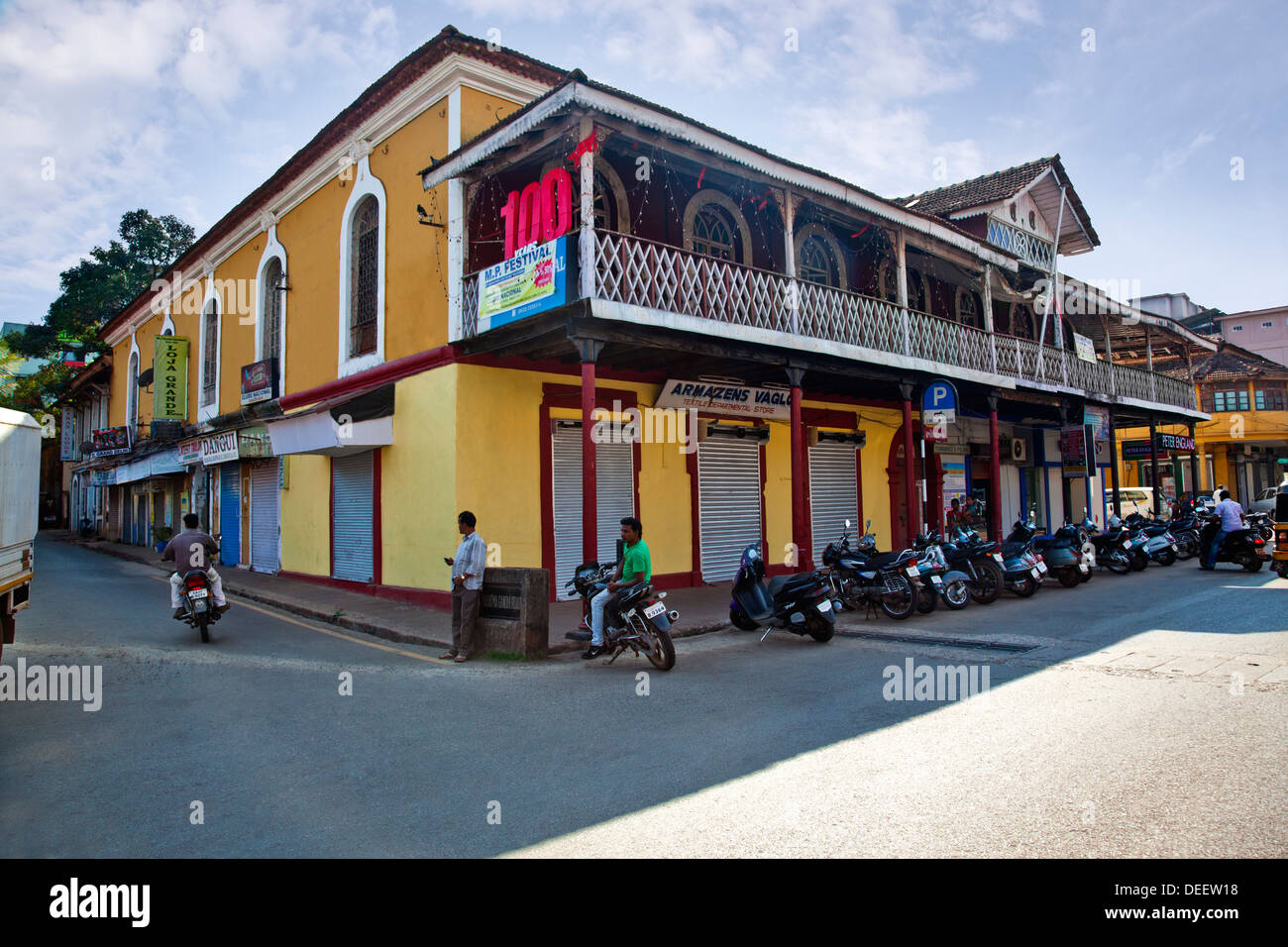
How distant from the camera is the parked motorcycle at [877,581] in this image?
430 inches

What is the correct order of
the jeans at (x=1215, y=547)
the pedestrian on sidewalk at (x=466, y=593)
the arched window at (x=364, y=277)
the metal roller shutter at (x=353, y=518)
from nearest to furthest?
1. the pedestrian on sidewalk at (x=466, y=593)
2. the metal roller shutter at (x=353, y=518)
3. the arched window at (x=364, y=277)
4. the jeans at (x=1215, y=547)

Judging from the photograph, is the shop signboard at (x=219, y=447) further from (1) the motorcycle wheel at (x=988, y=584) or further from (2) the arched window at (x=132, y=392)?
(2) the arched window at (x=132, y=392)

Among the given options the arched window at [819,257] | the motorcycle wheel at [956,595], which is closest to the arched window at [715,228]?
the arched window at [819,257]

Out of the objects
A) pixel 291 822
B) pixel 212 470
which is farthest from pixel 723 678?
pixel 212 470

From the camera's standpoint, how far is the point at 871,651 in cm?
879

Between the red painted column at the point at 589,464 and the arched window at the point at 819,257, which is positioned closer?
the red painted column at the point at 589,464

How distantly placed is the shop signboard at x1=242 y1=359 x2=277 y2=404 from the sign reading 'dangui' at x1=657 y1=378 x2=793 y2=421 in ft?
32.6

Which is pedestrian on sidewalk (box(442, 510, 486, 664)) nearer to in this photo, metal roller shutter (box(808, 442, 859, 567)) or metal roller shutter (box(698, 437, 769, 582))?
metal roller shutter (box(698, 437, 769, 582))

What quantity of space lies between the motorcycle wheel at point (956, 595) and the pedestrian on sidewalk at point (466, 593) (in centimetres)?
678

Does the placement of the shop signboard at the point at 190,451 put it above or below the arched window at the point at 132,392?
below

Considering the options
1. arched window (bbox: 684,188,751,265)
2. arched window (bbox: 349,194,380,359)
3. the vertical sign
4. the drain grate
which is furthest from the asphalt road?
the vertical sign

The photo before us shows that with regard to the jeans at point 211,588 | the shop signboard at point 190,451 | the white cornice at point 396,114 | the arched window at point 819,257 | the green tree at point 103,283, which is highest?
the green tree at point 103,283
